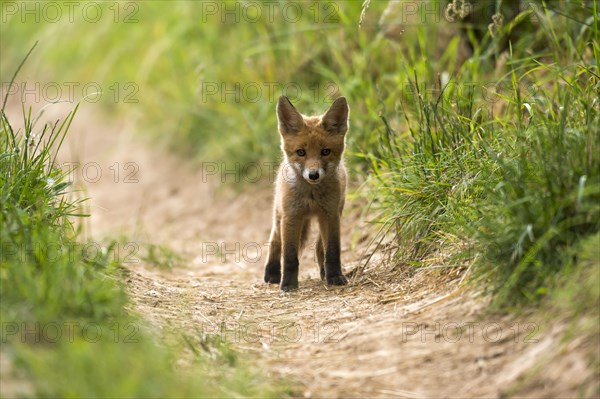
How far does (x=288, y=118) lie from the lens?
5.27 metres

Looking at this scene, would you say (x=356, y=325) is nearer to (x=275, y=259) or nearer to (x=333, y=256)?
(x=333, y=256)

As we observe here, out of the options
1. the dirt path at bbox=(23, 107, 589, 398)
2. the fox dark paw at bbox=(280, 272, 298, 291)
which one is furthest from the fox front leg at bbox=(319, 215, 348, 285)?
the fox dark paw at bbox=(280, 272, 298, 291)

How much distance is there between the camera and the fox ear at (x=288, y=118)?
520 centimetres

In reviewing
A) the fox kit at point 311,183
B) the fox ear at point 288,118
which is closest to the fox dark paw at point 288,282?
the fox kit at point 311,183

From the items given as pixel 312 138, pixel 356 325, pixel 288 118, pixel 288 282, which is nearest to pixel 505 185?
pixel 356 325

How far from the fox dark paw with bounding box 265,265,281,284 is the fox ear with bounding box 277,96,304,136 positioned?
0.98 metres

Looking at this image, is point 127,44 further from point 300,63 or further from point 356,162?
point 356,162

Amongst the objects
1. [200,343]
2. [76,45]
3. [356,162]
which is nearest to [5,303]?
[200,343]

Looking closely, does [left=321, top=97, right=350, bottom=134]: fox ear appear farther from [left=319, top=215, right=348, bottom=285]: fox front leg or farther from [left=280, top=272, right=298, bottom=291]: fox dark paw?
[left=280, top=272, right=298, bottom=291]: fox dark paw

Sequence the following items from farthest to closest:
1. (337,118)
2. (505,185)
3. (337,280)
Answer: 1. (337,118)
2. (337,280)
3. (505,185)

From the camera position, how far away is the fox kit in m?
5.07

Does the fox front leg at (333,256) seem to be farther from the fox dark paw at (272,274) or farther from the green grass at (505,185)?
the fox dark paw at (272,274)

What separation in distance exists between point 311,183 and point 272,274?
0.85m

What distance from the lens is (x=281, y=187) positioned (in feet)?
17.3
